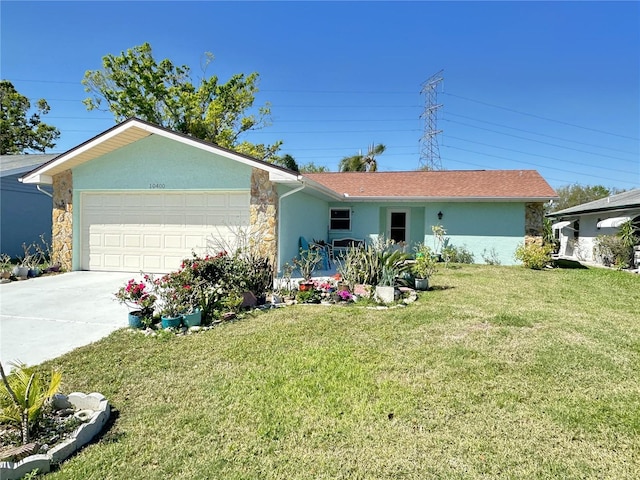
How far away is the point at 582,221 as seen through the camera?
18.6 meters

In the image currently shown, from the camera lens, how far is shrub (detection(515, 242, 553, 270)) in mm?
12664

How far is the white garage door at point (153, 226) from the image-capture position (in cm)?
1018

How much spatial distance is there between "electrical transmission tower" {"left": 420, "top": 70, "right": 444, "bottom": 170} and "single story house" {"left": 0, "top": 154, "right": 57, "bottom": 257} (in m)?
27.0

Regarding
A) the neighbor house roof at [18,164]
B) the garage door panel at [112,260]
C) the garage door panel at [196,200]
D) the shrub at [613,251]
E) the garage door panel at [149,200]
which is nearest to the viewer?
the garage door panel at [196,200]

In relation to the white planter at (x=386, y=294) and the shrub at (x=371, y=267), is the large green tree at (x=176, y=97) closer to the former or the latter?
the shrub at (x=371, y=267)

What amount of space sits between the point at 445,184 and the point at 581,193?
125 ft

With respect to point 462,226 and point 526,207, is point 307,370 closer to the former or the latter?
point 462,226

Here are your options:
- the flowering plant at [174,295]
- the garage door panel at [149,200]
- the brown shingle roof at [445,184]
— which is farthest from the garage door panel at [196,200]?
the brown shingle roof at [445,184]

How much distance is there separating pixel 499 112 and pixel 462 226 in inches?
733

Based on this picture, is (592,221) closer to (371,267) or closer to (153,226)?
(371,267)

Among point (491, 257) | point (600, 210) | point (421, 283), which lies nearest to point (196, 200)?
point (421, 283)

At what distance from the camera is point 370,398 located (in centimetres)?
327

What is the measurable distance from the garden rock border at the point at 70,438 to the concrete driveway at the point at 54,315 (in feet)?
5.15

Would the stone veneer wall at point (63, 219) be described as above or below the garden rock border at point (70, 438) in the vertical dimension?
above
